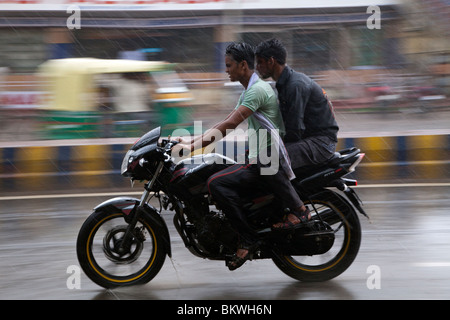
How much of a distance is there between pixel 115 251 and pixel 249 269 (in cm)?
113

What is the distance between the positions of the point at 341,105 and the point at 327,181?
453 inches

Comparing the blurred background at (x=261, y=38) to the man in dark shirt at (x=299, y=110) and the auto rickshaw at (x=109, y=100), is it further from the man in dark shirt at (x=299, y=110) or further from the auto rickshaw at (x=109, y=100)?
the man in dark shirt at (x=299, y=110)

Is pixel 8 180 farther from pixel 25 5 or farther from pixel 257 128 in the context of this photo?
pixel 25 5

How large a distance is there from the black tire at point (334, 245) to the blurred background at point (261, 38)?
31.1 ft

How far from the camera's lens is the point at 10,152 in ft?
29.6

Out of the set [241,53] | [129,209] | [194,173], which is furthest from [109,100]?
[241,53]

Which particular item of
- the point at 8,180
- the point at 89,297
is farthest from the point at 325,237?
the point at 8,180

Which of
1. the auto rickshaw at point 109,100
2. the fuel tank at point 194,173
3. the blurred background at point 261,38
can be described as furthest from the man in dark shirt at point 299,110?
the blurred background at point 261,38

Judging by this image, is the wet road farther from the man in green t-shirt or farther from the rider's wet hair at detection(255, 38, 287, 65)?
the rider's wet hair at detection(255, 38, 287, 65)

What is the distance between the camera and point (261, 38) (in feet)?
55.1

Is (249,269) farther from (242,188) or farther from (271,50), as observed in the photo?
(271,50)

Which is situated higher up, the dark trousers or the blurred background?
the blurred background

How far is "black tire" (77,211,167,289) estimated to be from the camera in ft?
15.1

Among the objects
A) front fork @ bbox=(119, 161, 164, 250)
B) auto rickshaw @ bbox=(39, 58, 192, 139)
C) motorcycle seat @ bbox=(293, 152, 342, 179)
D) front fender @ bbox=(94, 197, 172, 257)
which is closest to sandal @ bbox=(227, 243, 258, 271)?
front fender @ bbox=(94, 197, 172, 257)
